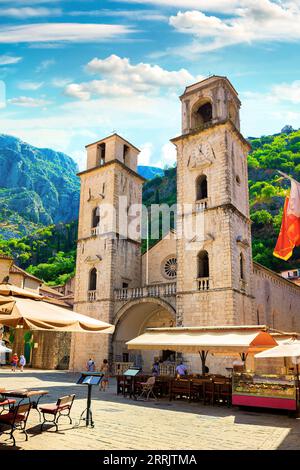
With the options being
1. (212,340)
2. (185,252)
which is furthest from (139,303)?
(212,340)

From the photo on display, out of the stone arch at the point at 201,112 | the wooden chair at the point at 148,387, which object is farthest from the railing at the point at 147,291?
the stone arch at the point at 201,112

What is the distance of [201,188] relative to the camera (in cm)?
2562

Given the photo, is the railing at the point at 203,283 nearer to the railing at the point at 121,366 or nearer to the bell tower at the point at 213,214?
the bell tower at the point at 213,214

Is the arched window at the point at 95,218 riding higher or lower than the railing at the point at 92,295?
higher

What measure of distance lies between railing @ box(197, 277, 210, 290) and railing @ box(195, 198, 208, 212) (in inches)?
169

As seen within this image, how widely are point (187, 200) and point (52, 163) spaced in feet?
581

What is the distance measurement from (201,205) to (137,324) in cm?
1041

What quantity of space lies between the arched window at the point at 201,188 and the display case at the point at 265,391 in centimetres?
1405

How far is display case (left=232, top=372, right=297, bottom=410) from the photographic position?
37.8ft

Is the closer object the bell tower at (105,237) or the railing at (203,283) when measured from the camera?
the railing at (203,283)

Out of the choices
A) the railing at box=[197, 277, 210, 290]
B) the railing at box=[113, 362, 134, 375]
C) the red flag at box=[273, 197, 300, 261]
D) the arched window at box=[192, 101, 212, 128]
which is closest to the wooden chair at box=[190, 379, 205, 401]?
the red flag at box=[273, 197, 300, 261]

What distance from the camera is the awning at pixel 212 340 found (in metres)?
12.6

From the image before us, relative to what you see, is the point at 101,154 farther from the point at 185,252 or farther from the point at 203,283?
the point at 203,283
